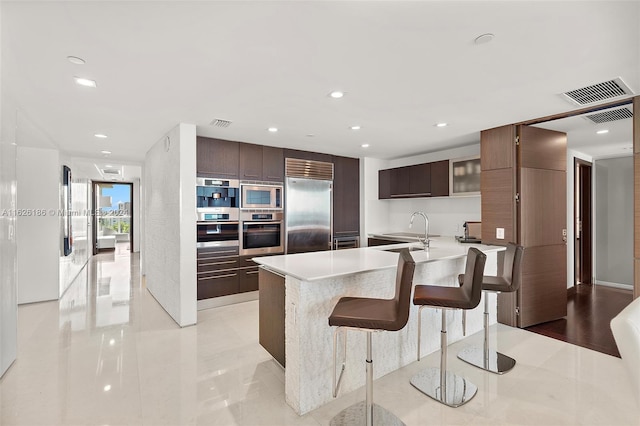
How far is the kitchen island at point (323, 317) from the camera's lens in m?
2.12

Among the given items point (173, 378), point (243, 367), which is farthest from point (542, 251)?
point (173, 378)

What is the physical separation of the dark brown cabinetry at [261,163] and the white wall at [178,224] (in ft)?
3.27

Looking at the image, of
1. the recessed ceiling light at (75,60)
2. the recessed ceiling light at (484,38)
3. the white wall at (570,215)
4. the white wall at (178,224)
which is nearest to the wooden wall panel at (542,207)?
the white wall at (570,215)

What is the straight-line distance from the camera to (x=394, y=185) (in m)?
5.64

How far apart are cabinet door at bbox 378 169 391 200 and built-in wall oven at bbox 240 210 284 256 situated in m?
2.14

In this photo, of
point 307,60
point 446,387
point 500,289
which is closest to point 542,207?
point 500,289

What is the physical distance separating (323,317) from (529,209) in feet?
9.42

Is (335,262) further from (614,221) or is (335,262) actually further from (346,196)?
(614,221)

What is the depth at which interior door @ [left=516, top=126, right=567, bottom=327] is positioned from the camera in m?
3.54

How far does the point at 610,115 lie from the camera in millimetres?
3225

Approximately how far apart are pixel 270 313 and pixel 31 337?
110 inches

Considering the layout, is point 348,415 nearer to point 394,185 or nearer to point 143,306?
point 143,306

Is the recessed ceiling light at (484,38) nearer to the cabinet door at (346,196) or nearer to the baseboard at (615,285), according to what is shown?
the cabinet door at (346,196)

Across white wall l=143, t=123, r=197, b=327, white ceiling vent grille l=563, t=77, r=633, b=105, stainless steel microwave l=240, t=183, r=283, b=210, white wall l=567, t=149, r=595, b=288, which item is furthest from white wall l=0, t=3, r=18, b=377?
white wall l=567, t=149, r=595, b=288
